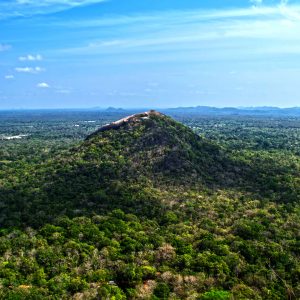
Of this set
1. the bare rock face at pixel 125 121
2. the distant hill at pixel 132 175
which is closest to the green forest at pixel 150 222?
the distant hill at pixel 132 175

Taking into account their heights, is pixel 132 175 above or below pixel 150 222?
above

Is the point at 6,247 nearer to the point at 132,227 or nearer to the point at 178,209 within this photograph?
the point at 132,227

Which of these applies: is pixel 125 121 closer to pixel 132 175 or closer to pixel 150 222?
pixel 132 175

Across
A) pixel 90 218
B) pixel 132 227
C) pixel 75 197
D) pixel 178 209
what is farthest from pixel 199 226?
pixel 75 197

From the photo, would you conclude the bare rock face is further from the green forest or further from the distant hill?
the green forest

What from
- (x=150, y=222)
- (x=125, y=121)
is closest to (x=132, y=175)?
(x=150, y=222)

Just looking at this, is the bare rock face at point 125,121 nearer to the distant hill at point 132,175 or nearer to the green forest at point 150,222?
the distant hill at point 132,175

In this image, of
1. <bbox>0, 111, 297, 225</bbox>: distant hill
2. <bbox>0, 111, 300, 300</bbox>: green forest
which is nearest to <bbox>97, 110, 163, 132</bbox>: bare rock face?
<bbox>0, 111, 297, 225</bbox>: distant hill

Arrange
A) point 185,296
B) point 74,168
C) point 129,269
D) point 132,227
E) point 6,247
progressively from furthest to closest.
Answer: point 74,168
point 132,227
point 6,247
point 129,269
point 185,296
